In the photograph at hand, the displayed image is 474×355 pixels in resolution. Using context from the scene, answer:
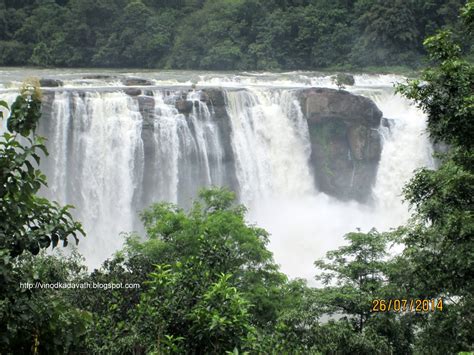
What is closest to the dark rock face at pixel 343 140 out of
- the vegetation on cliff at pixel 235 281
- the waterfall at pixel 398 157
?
the waterfall at pixel 398 157

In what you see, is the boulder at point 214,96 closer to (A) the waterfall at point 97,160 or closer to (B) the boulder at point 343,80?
(A) the waterfall at point 97,160

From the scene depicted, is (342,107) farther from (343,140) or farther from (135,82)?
(135,82)

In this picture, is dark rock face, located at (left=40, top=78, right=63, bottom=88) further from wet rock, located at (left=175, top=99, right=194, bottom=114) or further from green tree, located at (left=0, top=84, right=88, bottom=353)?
green tree, located at (left=0, top=84, right=88, bottom=353)

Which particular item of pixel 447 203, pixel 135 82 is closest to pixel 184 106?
pixel 135 82

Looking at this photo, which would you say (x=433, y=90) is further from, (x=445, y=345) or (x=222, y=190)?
(x=222, y=190)

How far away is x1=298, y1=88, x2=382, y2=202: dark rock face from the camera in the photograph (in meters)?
28.7

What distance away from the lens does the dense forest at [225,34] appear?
41406 mm

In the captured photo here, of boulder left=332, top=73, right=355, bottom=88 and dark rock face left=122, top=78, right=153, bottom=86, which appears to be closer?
dark rock face left=122, top=78, right=153, bottom=86
